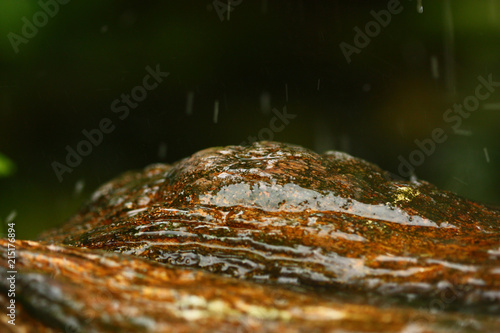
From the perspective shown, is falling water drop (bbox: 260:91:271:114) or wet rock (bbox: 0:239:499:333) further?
falling water drop (bbox: 260:91:271:114)

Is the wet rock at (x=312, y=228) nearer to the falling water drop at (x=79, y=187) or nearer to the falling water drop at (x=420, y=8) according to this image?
the falling water drop at (x=420, y=8)

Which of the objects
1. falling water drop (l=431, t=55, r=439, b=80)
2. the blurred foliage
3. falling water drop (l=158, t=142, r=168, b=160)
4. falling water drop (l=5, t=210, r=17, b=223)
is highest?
falling water drop (l=431, t=55, r=439, b=80)

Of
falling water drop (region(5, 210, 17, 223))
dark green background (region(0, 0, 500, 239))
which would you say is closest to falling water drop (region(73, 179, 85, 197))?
dark green background (region(0, 0, 500, 239))

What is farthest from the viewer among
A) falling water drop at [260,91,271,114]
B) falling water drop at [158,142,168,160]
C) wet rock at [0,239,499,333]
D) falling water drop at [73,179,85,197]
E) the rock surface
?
falling water drop at [73,179,85,197]

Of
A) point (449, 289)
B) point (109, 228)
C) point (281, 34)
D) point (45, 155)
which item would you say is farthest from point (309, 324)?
point (45, 155)

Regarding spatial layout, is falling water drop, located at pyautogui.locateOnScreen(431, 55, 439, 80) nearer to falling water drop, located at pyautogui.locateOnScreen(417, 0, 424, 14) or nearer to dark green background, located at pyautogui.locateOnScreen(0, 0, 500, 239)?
dark green background, located at pyautogui.locateOnScreen(0, 0, 500, 239)

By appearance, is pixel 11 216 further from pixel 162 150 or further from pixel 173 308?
pixel 173 308

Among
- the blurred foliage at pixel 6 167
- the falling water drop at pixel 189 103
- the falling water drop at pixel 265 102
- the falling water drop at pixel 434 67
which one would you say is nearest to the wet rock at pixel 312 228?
the falling water drop at pixel 265 102

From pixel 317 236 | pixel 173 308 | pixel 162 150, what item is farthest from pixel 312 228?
pixel 162 150
